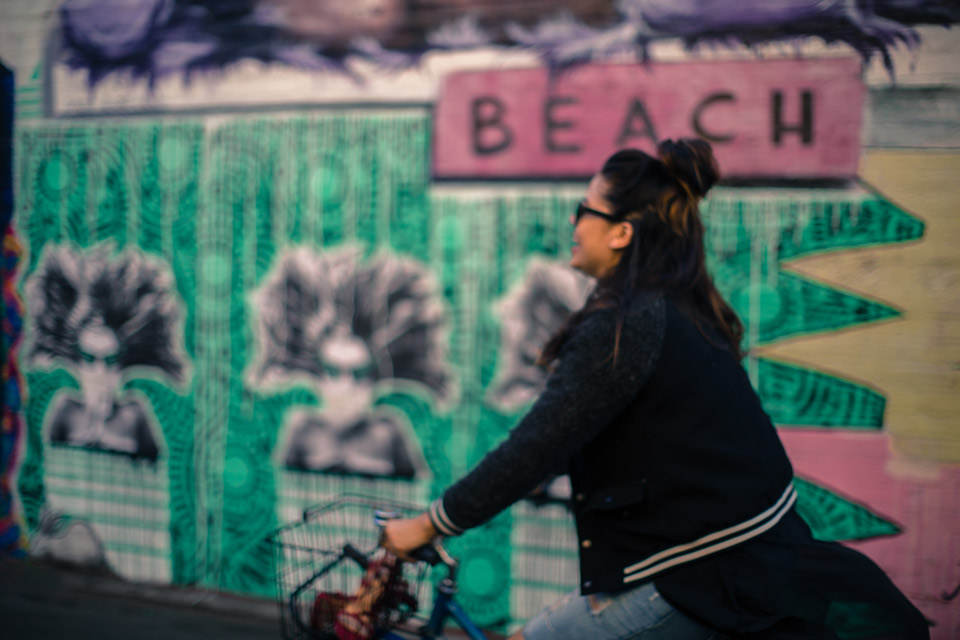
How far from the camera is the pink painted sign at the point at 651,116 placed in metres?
3.38

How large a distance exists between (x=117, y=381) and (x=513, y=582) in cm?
252

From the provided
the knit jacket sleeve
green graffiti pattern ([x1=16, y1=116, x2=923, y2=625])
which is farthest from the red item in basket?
green graffiti pattern ([x1=16, y1=116, x2=923, y2=625])

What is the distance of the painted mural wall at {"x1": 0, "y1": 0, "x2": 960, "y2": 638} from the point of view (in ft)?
10.9

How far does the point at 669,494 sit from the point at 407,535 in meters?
0.63

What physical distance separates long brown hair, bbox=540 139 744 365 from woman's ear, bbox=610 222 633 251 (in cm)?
1

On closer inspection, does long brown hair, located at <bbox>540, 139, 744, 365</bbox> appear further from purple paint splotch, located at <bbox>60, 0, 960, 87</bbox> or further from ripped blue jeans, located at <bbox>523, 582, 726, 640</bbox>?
purple paint splotch, located at <bbox>60, 0, 960, 87</bbox>

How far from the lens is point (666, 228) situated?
6.26 ft

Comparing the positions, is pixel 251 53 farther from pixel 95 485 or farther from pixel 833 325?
pixel 833 325

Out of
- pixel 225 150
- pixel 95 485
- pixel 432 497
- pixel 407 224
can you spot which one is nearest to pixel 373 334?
pixel 407 224

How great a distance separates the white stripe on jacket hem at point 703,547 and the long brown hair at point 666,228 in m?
0.42

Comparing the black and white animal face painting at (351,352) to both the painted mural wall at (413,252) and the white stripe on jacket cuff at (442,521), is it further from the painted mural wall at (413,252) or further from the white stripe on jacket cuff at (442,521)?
the white stripe on jacket cuff at (442,521)

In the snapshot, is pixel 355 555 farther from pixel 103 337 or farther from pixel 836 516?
pixel 103 337

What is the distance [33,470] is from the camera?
15.6 ft

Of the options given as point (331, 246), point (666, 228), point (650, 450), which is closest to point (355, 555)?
point (650, 450)
